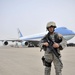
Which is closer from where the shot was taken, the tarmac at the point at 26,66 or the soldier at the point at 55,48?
the soldier at the point at 55,48

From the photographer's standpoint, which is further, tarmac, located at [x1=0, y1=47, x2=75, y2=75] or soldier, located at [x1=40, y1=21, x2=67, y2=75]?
tarmac, located at [x1=0, y1=47, x2=75, y2=75]

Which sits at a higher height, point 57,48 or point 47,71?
point 57,48

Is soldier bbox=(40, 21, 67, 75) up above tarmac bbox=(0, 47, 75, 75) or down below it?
above

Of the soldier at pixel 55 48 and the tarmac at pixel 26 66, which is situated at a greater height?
the soldier at pixel 55 48

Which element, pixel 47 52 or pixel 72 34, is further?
pixel 72 34

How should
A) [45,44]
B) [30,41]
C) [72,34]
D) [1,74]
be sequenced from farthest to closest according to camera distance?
[30,41] < [72,34] < [1,74] < [45,44]

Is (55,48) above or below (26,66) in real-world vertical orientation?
above

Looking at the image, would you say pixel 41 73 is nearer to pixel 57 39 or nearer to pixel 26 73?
pixel 26 73

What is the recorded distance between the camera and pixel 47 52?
14.8 ft

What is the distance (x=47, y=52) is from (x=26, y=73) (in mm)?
3322

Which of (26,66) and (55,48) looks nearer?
(55,48)

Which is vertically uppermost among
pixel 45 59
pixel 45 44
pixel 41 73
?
pixel 45 44

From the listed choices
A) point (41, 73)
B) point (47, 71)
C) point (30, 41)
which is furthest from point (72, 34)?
point (47, 71)

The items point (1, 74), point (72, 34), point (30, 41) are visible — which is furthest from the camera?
point (30, 41)
